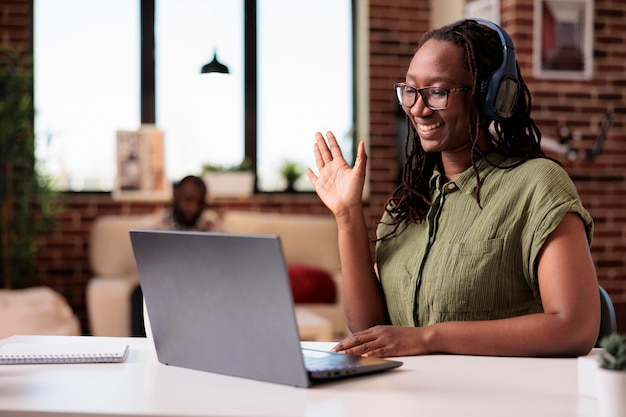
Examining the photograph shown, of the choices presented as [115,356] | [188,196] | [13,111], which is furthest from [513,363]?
[13,111]

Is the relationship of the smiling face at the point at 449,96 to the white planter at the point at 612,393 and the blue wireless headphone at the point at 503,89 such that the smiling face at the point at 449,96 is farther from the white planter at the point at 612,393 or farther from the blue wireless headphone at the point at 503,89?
the white planter at the point at 612,393

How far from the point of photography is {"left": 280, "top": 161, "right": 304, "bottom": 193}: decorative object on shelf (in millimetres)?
6062

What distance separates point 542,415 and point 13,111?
187 inches

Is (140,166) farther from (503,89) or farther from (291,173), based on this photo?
(503,89)

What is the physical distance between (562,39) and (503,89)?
3.49 m

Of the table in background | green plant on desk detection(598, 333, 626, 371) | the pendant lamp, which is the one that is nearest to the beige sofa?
the table in background

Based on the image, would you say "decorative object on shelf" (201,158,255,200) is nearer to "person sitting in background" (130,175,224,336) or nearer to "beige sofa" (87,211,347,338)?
"beige sofa" (87,211,347,338)

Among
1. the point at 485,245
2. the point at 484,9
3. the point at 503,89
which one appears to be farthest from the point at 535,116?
the point at 485,245

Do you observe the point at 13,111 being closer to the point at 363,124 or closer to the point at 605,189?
the point at 363,124

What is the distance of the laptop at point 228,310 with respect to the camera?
1126mm

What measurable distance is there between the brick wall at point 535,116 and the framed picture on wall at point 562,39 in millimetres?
48

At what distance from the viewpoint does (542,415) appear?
101 centimetres

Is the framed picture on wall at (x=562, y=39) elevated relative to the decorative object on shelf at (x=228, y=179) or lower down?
elevated

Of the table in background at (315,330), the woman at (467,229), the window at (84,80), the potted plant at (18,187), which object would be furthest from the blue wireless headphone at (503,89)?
the window at (84,80)
